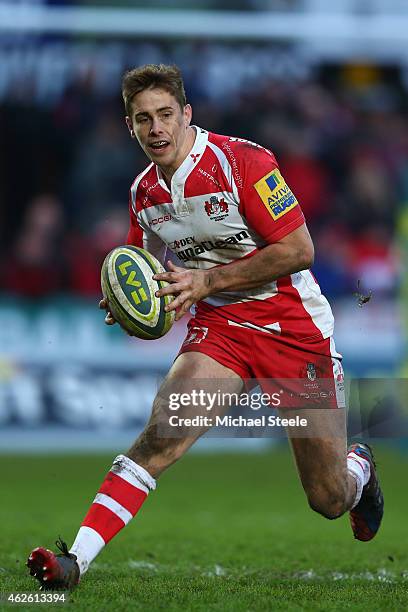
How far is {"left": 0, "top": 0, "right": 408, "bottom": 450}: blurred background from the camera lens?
42.2ft

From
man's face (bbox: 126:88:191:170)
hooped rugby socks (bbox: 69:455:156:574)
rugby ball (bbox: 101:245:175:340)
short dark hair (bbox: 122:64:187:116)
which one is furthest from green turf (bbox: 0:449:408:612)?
short dark hair (bbox: 122:64:187:116)

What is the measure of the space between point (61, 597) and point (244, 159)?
2.12 metres

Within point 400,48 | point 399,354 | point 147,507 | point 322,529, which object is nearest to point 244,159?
point 322,529

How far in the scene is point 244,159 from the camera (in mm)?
5477

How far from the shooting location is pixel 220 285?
17.6 ft

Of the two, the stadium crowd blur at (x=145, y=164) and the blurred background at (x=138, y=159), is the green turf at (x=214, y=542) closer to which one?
the blurred background at (x=138, y=159)

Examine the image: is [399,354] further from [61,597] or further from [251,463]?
[61,597]

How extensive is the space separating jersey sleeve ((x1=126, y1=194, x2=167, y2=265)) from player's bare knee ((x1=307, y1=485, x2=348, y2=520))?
140 centimetres

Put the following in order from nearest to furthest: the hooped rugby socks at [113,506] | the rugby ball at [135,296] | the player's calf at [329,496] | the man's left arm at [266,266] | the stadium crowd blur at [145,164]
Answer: the hooped rugby socks at [113,506] < the rugby ball at [135,296] < the man's left arm at [266,266] < the player's calf at [329,496] < the stadium crowd blur at [145,164]

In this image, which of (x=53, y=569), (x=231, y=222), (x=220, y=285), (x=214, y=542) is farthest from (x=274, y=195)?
(x=214, y=542)

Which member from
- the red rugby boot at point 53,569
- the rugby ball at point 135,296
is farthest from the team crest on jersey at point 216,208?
the red rugby boot at point 53,569

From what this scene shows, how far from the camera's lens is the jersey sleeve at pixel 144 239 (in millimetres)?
5887

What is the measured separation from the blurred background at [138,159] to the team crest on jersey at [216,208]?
7379 millimetres

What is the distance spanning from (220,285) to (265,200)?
443 mm
